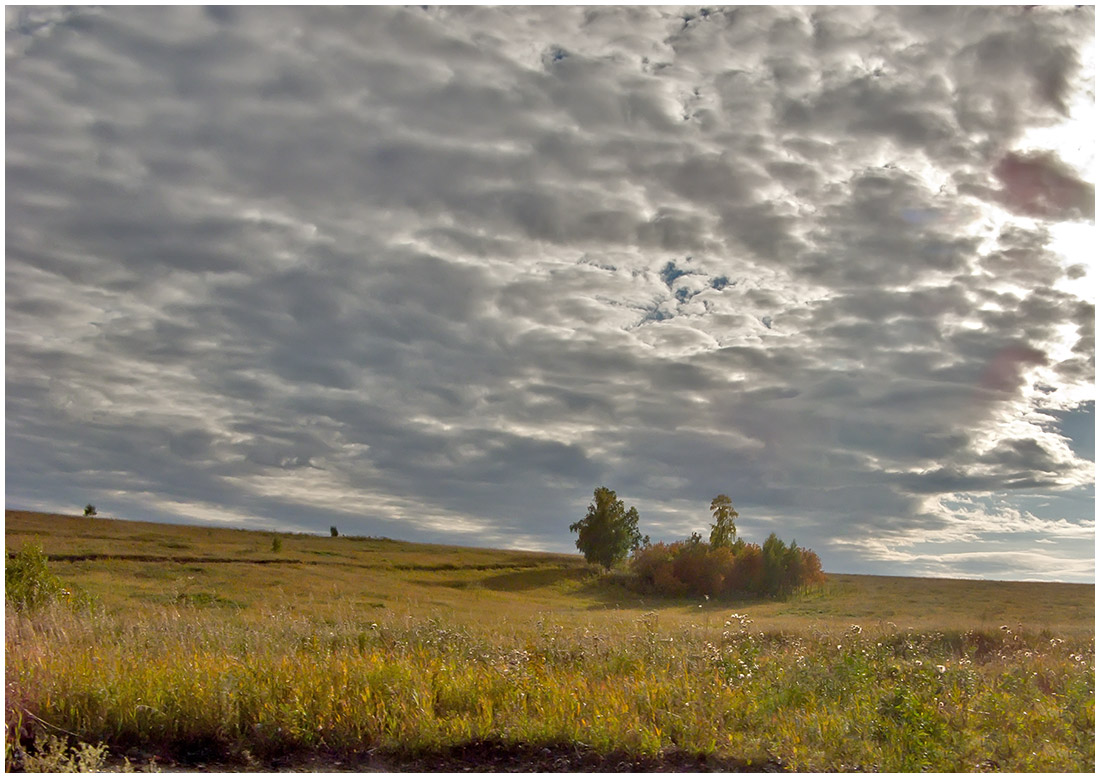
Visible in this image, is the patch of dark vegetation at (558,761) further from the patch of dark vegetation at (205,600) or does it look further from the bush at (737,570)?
the bush at (737,570)

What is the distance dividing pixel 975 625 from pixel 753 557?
3612 centimetres

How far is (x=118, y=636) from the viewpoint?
12.0 metres

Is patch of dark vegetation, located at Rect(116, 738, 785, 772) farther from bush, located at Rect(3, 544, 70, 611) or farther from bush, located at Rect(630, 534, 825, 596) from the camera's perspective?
bush, located at Rect(630, 534, 825, 596)

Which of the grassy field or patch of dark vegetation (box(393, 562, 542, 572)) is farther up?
the grassy field

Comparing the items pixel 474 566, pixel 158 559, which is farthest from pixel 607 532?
pixel 158 559

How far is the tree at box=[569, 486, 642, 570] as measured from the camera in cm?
7200

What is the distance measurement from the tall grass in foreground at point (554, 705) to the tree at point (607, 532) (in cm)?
6192

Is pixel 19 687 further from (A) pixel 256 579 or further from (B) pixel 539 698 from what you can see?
(A) pixel 256 579

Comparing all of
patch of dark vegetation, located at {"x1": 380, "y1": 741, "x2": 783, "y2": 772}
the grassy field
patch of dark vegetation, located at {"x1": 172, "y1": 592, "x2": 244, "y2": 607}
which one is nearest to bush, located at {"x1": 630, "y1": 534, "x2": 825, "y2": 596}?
patch of dark vegetation, located at {"x1": 172, "y1": 592, "x2": 244, "y2": 607}

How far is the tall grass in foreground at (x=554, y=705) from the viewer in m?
7.07

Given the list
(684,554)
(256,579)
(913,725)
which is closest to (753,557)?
(684,554)

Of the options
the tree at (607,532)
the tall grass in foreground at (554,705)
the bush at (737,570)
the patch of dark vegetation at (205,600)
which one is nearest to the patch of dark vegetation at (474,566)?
the tree at (607,532)

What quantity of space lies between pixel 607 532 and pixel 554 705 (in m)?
65.9

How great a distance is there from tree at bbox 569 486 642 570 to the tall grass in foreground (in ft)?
203
